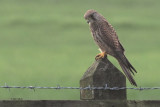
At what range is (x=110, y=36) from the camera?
6.97 m

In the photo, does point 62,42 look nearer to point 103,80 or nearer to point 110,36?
point 110,36

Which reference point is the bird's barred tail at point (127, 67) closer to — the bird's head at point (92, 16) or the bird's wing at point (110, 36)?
the bird's wing at point (110, 36)

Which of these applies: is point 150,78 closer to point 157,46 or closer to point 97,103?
point 157,46

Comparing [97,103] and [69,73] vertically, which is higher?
[69,73]

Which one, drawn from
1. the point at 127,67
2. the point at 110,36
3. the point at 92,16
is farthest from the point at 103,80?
the point at 92,16

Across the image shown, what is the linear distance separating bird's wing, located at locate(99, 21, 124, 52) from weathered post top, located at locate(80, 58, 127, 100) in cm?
142

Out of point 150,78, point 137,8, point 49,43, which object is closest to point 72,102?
point 150,78

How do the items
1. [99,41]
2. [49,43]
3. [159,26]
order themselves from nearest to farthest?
[99,41], [49,43], [159,26]

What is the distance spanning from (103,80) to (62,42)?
71.0ft

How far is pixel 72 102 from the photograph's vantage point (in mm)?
5008

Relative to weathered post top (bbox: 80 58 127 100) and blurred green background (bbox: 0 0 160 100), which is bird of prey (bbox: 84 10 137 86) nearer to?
weathered post top (bbox: 80 58 127 100)

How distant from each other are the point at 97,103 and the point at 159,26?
1046 inches

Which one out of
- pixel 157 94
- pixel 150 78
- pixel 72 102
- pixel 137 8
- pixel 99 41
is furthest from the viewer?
→ pixel 137 8

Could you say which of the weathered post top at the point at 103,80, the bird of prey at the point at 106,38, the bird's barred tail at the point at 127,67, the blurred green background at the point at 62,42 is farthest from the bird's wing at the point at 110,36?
the blurred green background at the point at 62,42
